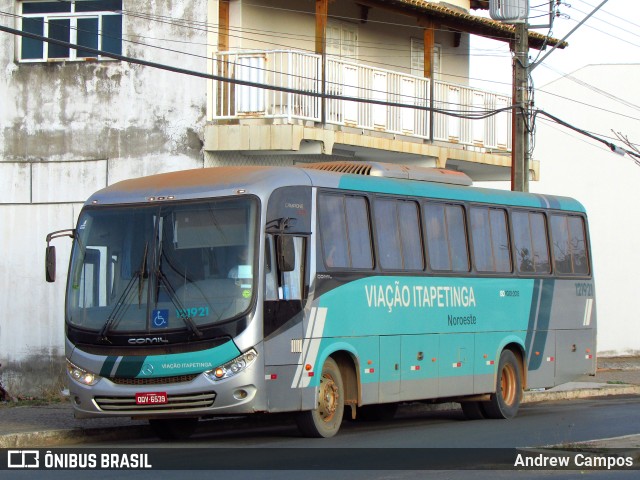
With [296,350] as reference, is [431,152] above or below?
above

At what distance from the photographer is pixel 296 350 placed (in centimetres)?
1500

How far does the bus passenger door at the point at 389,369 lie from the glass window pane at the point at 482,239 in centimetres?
265

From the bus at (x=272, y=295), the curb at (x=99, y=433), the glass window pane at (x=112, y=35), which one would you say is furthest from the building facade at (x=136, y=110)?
the curb at (x=99, y=433)

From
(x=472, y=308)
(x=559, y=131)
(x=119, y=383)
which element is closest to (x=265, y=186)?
(x=119, y=383)

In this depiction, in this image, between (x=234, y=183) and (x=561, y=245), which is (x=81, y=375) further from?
(x=561, y=245)

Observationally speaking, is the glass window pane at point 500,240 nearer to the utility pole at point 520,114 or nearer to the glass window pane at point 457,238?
the glass window pane at point 457,238

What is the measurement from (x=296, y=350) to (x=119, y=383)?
2.08 m

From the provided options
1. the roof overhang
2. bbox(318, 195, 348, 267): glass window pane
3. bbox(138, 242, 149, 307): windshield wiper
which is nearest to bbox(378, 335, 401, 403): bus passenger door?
bbox(318, 195, 348, 267): glass window pane

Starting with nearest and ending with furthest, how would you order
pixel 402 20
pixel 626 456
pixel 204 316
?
pixel 626 456 < pixel 204 316 < pixel 402 20

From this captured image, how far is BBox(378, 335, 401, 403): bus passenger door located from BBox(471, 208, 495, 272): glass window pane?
2649 mm

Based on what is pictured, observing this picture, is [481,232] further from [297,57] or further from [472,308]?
[297,57]

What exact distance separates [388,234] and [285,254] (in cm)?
275

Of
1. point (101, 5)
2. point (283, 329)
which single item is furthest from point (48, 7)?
point (283, 329)

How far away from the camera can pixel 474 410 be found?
19.7 metres
